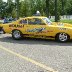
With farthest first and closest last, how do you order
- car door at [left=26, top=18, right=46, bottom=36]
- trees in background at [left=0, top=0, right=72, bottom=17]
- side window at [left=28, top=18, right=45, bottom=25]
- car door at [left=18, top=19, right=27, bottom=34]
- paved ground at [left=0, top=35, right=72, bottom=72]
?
trees in background at [left=0, top=0, right=72, bottom=17] → car door at [left=18, top=19, right=27, bottom=34] → side window at [left=28, top=18, right=45, bottom=25] → car door at [left=26, top=18, right=46, bottom=36] → paved ground at [left=0, top=35, right=72, bottom=72]

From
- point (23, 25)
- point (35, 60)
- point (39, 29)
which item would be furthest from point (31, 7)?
point (35, 60)

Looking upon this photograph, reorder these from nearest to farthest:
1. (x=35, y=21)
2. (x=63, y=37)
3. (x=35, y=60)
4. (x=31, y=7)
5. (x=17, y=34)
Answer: (x=35, y=60), (x=63, y=37), (x=35, y=21), (x=17, y=34), (x=31, y=7)

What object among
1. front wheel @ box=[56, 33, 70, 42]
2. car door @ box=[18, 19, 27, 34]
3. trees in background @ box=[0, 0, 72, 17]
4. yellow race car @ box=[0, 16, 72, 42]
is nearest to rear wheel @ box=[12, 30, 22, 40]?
yellow race car @ box=[0, 16, 72, 42]

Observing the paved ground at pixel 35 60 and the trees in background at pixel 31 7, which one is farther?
the trees in background at pixel 31 7

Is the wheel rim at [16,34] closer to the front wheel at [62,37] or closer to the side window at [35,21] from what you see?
the side window at [35,21]

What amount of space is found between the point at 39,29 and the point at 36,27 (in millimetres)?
213

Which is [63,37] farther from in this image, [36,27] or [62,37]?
[36,27]

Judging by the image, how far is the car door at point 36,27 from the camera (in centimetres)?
1323

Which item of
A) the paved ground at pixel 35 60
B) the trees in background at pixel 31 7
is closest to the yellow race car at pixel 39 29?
the paved ground at pixel 35 60

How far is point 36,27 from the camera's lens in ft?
43.9

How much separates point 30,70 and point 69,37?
609 centimetres

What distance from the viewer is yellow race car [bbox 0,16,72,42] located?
12734 mm

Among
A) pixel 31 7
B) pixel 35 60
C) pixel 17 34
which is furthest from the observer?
pixel 31 7

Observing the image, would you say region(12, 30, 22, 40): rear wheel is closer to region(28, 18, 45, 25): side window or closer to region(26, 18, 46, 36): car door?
region(26, 18, 46, 36): car door
